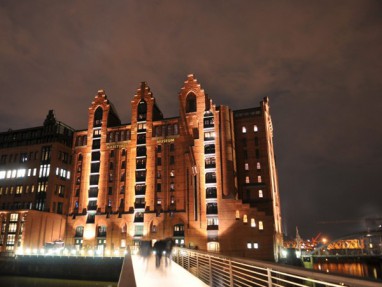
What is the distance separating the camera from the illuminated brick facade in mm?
63000

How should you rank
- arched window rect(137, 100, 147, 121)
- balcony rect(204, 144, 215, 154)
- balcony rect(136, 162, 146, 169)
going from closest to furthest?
balcony rect(204, 144, 215, 154) → balcony rect(136, 162, 146, 169) → arched window rect(137, 100, 147, 121)

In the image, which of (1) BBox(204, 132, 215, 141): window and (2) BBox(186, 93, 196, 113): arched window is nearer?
(1) BBox(204, 132, 215, 141): window

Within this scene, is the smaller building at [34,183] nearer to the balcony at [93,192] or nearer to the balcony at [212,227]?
the balcony at [93,192]

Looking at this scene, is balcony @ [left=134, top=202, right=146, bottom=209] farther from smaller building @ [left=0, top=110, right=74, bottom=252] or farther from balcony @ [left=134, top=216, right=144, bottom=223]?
smaller building @ [left=0, top=110, right=74, bottom=252]

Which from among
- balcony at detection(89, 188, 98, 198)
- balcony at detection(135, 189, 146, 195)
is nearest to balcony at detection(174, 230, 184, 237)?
balcony at detection(135, 189, 146, 195)

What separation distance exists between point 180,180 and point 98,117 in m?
30.4

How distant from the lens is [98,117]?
83.4 metres

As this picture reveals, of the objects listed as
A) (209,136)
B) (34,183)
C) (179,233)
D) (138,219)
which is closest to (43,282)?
(138,219)

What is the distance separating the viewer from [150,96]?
262 feet

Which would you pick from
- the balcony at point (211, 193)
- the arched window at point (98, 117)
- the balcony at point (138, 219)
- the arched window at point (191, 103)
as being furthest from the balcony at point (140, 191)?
the arched window at point (98, 117)

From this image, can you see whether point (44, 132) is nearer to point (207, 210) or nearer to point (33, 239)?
point (33, 239)

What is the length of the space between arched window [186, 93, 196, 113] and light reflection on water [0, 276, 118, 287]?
1584 inches

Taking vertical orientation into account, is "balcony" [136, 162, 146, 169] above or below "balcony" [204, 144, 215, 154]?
below

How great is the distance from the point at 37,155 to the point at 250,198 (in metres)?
54.3
